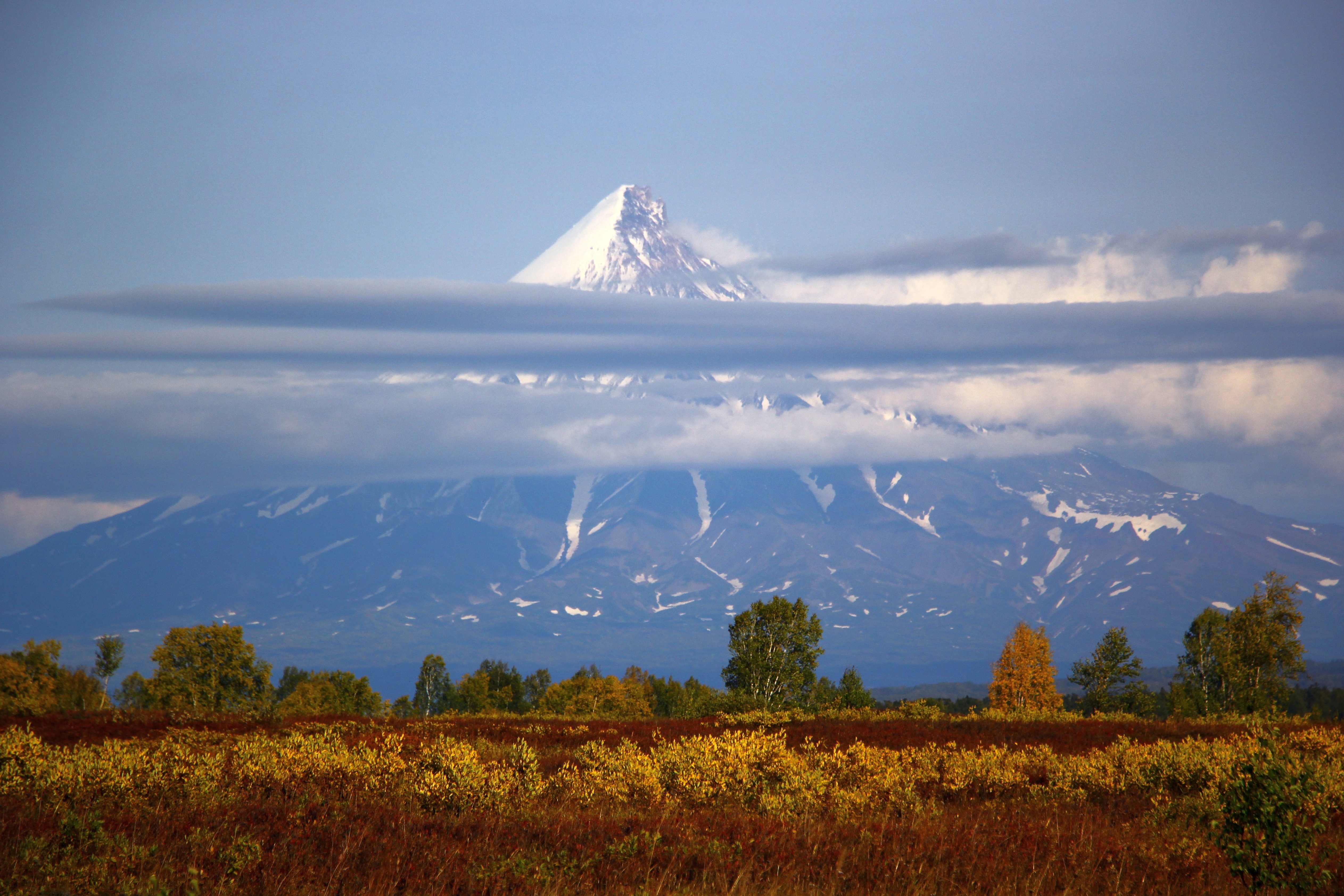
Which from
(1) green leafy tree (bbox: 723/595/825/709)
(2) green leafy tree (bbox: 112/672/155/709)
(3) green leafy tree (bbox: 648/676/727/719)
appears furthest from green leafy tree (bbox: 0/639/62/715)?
(3) green leafy tree (bbox: 648/676/727/719)

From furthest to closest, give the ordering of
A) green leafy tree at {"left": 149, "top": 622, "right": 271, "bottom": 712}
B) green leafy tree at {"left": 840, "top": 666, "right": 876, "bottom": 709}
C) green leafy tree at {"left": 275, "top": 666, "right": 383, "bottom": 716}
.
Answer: green leafy tree at {"left": 275, "top": 666, "right": 383, "bottom": 716}, green leafy tree at {"left": 840, "top": 666, "right": 876, "bottom": 709}, green leafy tree at {"left": 149, "top": 622, "right": 271, "bottom": 712}

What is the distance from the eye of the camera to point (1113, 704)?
73750mm

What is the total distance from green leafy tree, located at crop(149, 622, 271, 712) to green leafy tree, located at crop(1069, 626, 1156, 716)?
60373 mm

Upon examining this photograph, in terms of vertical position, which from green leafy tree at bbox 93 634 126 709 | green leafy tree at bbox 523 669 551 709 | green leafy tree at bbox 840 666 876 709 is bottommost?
green leafy tree at bbox 523 669 551 709

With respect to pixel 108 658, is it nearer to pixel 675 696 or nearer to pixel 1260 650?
pixel 675 696

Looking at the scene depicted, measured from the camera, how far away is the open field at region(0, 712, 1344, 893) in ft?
36.3

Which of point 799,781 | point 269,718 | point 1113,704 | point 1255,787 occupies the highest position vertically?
point 1255,787

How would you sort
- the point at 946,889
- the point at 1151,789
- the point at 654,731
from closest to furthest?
1. the point at 946,889
2. the point at 1151,789
3. the point at 654,731

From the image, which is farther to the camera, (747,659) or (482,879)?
(747,659)

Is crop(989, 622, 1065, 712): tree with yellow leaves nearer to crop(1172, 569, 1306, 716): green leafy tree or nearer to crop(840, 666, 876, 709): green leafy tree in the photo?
crop(840, 666, 876, 709): green leafy tree

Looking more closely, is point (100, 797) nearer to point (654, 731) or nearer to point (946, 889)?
point (946, 889)

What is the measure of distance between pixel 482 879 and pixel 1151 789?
51.1 ft

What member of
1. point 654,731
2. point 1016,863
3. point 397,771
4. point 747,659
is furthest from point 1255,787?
point 747,659

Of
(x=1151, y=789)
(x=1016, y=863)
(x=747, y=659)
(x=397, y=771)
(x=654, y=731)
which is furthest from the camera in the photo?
(x=747, y=659)
